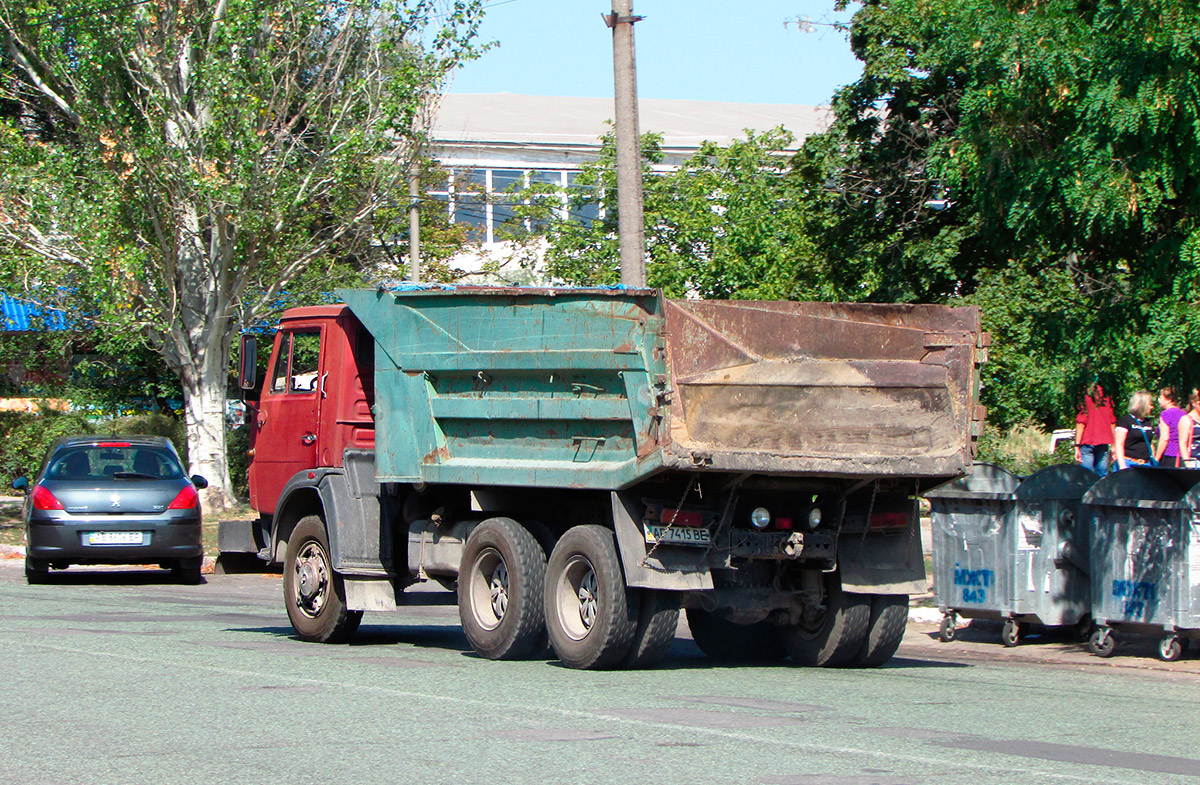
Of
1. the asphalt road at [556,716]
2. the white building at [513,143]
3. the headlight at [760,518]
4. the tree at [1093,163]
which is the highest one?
the white building at [513,143]

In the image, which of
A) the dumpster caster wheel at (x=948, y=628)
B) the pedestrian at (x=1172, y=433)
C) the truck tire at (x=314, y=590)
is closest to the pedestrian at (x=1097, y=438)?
the pedestrian at (x=1172, y=433)

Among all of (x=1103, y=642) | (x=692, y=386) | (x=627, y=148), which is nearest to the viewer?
(x=692, y=386)

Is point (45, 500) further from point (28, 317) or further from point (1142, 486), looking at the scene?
point (28, 317)

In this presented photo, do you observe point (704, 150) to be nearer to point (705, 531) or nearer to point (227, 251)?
point (227, 251)

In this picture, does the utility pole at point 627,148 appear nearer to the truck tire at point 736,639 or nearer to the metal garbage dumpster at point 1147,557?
the truck tire at point 736,639

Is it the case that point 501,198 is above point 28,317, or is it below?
above

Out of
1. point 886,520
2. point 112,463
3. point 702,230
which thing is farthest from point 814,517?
point 702,230

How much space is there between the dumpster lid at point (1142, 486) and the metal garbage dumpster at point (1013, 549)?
1.61 ft

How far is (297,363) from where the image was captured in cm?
1134

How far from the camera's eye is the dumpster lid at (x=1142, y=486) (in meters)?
10.6

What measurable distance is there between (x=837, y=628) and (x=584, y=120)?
36202 mm

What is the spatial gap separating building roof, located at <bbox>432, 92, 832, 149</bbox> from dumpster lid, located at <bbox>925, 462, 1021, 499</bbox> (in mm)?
25177

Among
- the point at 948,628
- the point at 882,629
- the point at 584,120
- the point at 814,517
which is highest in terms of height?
the point at 584,120

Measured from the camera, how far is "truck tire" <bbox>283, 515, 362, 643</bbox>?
10609 millimetres
